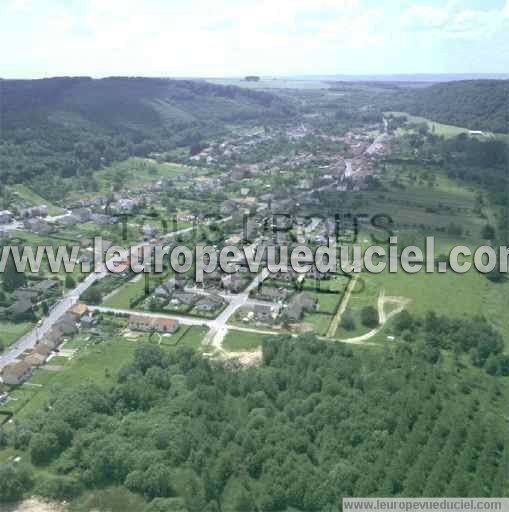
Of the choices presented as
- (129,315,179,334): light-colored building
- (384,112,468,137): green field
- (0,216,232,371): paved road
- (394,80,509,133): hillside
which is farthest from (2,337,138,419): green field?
(394,80,509,133): hillside

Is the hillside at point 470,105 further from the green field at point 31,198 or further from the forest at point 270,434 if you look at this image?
the forest at point 270,434

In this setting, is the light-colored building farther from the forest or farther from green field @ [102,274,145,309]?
the forest

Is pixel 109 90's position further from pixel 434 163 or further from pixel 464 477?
pixel 464 477

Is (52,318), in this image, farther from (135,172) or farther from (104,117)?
(104,117)

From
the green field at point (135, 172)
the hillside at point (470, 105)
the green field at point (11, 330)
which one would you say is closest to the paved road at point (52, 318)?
the green field at point (11, 330)

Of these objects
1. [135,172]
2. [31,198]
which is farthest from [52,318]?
[135,172]
